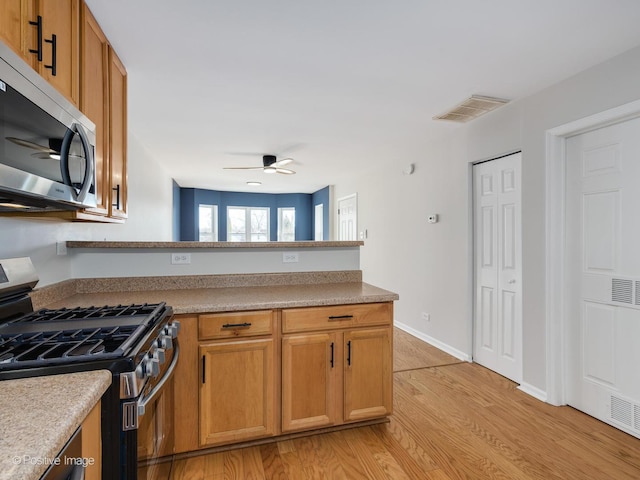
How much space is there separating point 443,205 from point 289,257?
2063 mm

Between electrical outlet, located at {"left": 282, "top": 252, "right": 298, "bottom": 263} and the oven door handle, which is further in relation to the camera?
electrical outlet, located at {"left": 282, "top": 252, "right": 298, "bottom": 263}

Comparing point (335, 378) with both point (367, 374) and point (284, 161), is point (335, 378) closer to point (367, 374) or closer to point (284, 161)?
point (367, 374)

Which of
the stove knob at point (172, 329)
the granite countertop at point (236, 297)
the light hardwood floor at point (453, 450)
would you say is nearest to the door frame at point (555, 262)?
the light hardwood floor at point (453, 450)

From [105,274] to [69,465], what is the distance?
5.71 feet

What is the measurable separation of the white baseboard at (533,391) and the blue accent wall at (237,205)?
661 cm

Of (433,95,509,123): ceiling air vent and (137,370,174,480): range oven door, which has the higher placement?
(433,95,509,123): ceiling air vent

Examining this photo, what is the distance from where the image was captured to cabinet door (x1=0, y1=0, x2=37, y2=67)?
42.8 inches

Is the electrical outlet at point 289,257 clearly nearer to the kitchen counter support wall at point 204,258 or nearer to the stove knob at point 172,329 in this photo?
the kitchen counter support wall at point 204,258

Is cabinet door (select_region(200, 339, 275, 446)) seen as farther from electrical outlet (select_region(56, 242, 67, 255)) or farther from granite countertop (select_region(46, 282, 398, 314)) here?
electrical outlet (select_region(56, 242, 67, 255))

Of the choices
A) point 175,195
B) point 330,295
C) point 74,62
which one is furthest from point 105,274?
point 175,195

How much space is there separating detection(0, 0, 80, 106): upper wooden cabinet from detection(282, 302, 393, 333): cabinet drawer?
150 cm

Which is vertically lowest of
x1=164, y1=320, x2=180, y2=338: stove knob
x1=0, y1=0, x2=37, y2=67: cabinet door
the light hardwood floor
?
the light hardwood floor

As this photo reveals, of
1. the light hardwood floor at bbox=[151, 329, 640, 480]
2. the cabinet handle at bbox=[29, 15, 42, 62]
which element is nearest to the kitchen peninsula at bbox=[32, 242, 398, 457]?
the light hardwood floor at bbox=[151, 329, 640, 480]

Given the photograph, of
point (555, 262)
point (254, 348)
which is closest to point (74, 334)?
point (254, 348)
